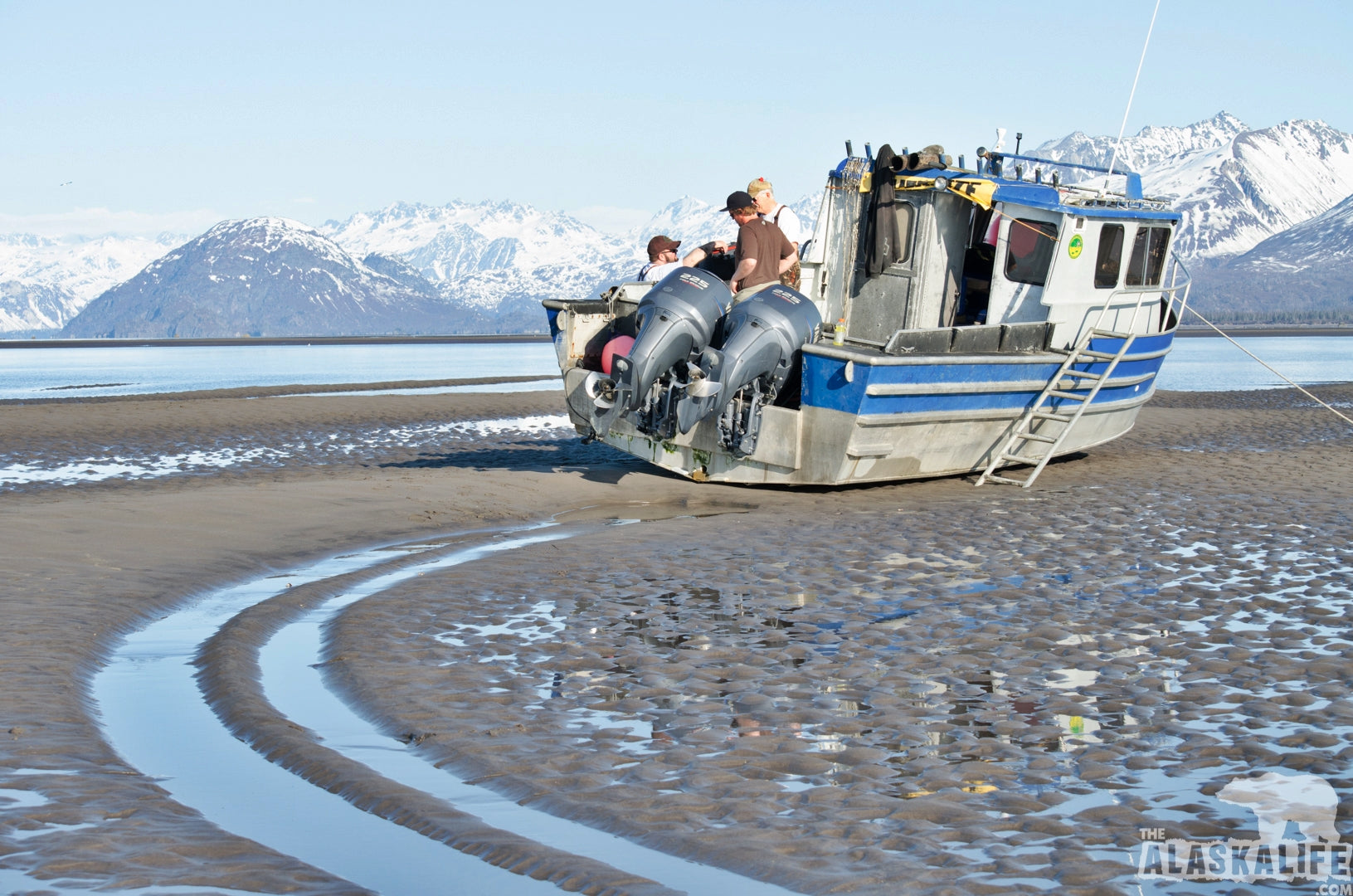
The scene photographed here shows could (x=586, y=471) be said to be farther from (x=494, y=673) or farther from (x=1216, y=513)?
(x=494, y=673)

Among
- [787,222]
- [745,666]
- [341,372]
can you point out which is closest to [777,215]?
[787,222]

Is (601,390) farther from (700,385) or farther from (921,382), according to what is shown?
(921,382)

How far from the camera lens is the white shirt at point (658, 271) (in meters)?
16.4

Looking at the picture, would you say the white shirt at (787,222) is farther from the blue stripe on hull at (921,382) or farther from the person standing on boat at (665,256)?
the blue stripe on hull at (921,382)

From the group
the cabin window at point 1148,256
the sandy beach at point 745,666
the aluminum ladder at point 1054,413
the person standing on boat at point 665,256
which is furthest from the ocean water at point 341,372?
the sandy beach at point 745,666

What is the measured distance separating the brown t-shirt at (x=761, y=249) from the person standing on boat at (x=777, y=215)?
0.24m

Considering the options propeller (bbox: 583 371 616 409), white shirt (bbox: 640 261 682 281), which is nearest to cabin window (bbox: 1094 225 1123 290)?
white shirt (bbox: 640 261 682 281)

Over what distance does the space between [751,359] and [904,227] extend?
15.6 feet

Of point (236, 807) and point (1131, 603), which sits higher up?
point (1131, 603)

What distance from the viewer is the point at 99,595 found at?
9125mm

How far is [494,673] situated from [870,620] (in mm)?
2669

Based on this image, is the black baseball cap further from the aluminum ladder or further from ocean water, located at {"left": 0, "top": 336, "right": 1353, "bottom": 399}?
ocean water, located at {"left": 0, "top": 336, "right": 1353, "bottom": 399}

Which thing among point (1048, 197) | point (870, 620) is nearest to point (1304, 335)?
point (1048, 197)

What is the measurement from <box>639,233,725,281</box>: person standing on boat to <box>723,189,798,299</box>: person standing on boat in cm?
127
